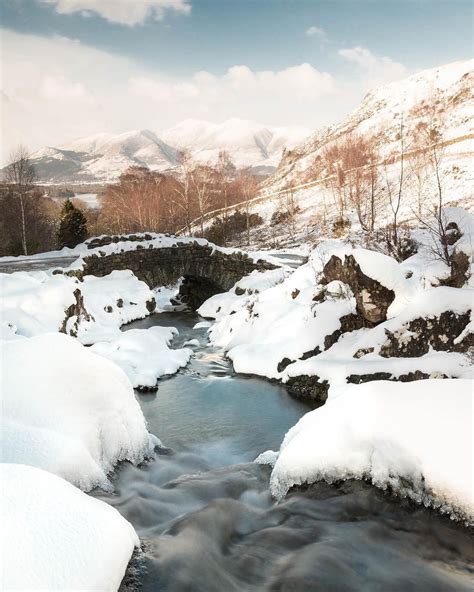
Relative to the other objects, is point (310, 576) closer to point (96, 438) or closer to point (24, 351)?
point (96, 438)

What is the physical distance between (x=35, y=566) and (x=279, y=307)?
1337 cm

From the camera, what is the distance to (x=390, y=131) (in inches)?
2685

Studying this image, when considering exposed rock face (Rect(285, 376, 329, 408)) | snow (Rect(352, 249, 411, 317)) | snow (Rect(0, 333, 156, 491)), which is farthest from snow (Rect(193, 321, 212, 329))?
snow (Rect(0, 333, 156, 491))

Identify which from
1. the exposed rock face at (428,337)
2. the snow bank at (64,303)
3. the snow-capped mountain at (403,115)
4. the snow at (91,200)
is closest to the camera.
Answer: the exposed rock face at (428,337)

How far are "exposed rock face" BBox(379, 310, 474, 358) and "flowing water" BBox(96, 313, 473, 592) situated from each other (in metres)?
4.47

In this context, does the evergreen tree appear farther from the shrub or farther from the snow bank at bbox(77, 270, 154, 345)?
the snow bank at bbox(77, 270, 154, 345)

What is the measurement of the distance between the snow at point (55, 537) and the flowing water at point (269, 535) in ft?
1.95

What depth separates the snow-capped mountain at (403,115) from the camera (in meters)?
58.1

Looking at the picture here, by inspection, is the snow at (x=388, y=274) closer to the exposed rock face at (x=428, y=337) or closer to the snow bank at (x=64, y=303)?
the exposed rock face at (x=428, y=337)

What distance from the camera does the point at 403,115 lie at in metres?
73.6

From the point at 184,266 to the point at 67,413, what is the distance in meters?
22.5

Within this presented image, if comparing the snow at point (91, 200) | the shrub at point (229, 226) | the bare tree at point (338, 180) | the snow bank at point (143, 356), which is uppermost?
the snow at point (91, 200)

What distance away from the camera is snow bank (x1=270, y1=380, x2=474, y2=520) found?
4.53m

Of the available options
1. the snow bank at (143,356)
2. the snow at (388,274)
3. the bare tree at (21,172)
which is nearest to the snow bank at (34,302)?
the snow bank at (143,356)
